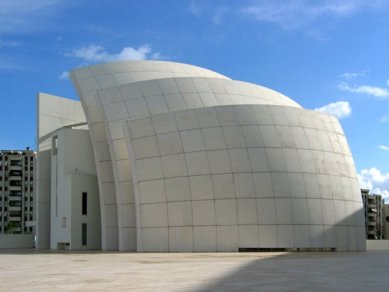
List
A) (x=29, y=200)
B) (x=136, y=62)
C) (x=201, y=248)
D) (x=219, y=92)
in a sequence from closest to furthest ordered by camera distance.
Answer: (x=201, y=248)
(x=219, y=92)
(x=136, y=62)
(x=29, y=200)

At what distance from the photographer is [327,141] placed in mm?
42781

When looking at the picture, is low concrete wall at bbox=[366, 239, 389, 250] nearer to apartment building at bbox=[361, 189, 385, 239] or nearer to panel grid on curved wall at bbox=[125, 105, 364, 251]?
panel grid on curved wall at bbox=[125, 105, 364, 251]

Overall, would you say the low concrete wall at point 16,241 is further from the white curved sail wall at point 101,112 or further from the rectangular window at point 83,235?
the white curved sail wall at point 101,112

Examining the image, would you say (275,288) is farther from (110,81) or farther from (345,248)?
(110,81)

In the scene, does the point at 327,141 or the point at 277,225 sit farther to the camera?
the point at 327,141

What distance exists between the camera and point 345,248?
41.2 meters

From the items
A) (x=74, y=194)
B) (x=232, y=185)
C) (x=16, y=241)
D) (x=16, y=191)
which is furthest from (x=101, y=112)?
(x=16, y=191)

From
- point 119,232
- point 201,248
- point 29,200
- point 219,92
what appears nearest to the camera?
point 201,248

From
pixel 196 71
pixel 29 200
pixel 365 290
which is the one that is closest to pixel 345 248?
pixel 196 71

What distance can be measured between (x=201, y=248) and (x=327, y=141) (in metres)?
13.0

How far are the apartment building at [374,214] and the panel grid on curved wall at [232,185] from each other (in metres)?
131

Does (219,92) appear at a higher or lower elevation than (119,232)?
higher

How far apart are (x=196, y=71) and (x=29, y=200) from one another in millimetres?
106625

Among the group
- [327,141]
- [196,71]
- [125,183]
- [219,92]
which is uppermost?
[196,71]
